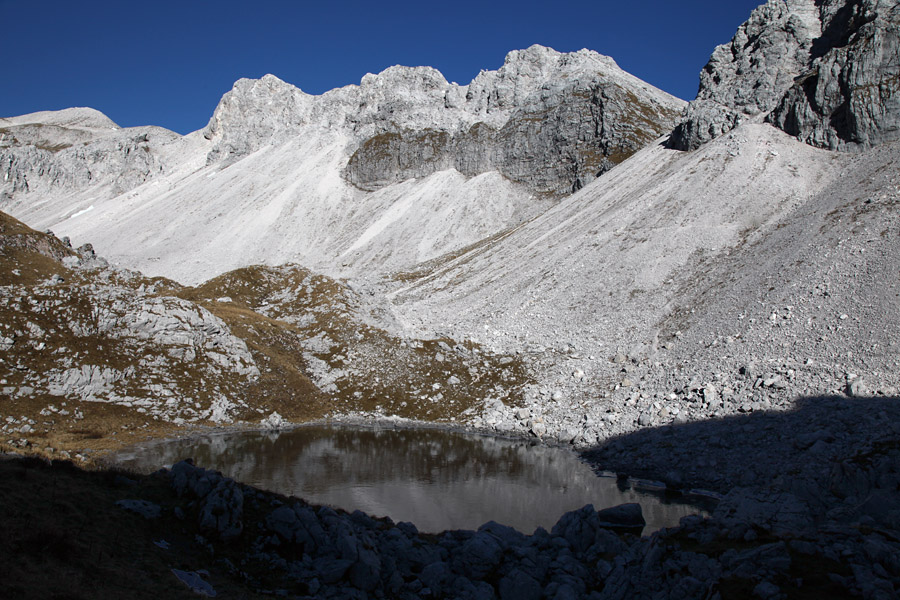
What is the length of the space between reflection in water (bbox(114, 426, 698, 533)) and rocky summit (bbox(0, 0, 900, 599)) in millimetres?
3433

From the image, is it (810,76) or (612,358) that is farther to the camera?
(810,76)

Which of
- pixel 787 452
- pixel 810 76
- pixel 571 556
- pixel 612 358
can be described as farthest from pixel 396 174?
pixel 571 556

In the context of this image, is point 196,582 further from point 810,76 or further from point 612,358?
point 810,76

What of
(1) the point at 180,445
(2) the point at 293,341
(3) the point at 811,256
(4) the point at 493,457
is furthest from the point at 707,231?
(1) the point at 180,445

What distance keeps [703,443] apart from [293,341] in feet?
140

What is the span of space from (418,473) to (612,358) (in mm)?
25024

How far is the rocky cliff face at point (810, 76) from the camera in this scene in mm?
73750

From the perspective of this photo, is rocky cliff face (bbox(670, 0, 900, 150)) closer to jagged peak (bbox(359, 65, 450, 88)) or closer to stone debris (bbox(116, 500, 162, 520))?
stone debris (bbox(116, 500, 162, 520))

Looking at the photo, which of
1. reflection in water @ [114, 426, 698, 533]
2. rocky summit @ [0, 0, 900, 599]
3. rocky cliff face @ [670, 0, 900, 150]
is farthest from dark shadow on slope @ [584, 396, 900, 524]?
rocky cliff face @ [670, 0, 900, 150]

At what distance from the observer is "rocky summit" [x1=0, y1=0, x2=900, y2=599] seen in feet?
59.8

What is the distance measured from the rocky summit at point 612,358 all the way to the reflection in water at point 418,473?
11.3 ft

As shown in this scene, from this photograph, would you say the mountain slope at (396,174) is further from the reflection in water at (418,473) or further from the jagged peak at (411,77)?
the reflection in water at (418,473)

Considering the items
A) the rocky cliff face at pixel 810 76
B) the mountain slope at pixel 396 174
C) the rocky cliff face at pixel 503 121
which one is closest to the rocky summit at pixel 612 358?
the rocky cliff face at pixel 810 76

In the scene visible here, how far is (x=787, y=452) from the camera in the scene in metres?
32.6
